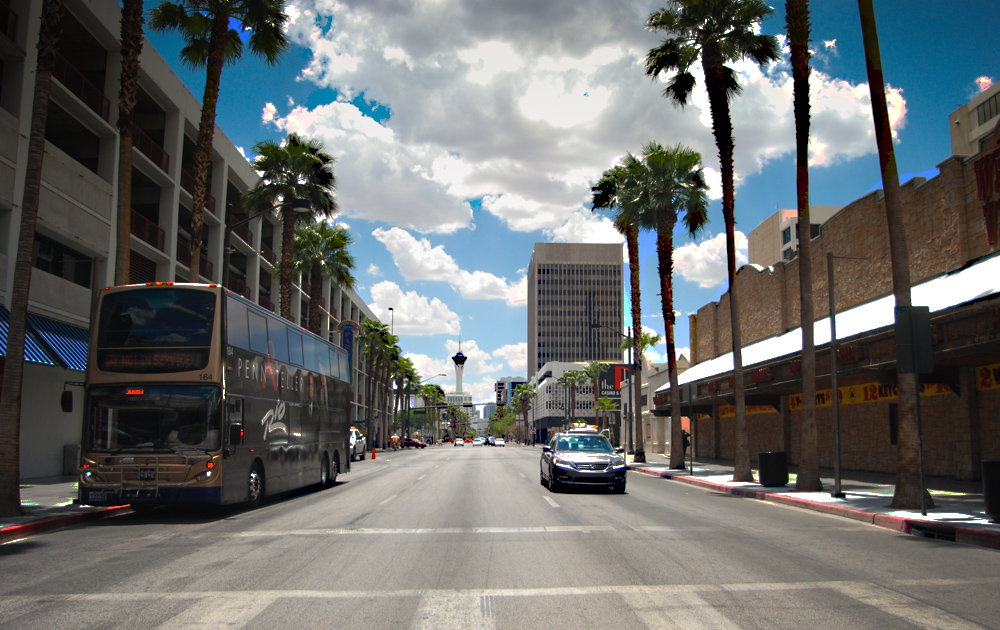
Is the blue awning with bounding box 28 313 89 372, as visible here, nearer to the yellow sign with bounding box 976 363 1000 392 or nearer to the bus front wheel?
the bus front wheel

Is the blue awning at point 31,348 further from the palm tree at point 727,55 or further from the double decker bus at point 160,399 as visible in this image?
the palm tree at point 727,55

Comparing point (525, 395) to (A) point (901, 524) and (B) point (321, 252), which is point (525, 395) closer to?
(B) point (321, 252)

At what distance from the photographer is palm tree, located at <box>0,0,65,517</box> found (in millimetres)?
13492

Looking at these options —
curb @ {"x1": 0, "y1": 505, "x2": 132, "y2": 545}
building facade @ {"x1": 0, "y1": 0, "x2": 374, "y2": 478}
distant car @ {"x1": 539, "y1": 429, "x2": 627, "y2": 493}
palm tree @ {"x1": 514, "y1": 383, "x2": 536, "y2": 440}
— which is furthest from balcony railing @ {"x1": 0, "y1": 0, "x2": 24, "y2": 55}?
palm tree @ {"x1": 514, "y1": 383, "x2": 536, "y2": 440}

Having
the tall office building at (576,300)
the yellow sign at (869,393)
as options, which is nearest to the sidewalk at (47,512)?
the yellow sign at (869,393)

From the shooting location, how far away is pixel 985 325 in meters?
14.6

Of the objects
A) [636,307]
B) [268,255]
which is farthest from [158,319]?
[268,255]

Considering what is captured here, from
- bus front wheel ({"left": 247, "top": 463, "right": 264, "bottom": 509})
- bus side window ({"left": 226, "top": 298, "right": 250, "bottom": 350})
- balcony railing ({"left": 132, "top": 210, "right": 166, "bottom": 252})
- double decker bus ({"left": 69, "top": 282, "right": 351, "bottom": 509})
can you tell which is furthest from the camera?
balcony railing ({"left": 132, "top": 210, "right": 166, "bottom": 252})

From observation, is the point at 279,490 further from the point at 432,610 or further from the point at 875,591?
the point at 875,591

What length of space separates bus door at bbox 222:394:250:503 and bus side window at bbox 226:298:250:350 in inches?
43.9

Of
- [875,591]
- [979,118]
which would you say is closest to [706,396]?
[875,591]

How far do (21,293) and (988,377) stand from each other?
22137 mm

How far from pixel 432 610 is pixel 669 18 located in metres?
23.3

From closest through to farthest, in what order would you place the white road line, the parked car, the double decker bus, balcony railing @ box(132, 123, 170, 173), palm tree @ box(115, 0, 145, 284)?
the white road line < the double decker bus < palm tree @ box(115, 0, 145, 284) < balcony railing @ box(132, 123, 170, 173) < the parked car
